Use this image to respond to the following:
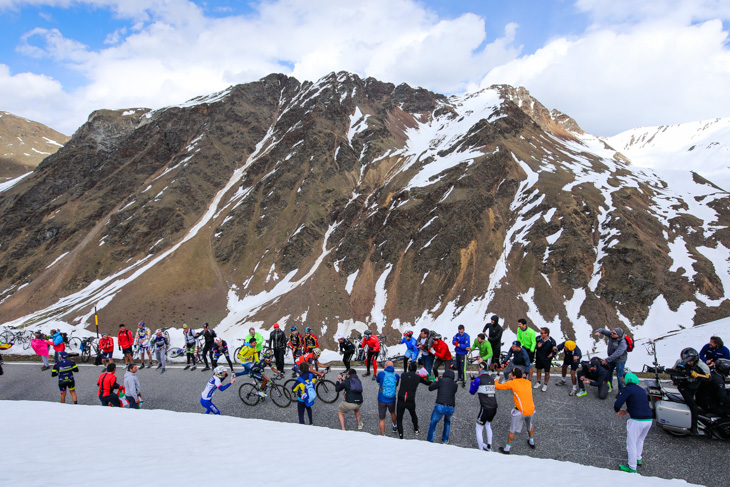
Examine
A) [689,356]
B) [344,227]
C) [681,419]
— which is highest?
[344,227]

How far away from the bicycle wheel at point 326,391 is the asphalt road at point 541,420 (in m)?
0.22

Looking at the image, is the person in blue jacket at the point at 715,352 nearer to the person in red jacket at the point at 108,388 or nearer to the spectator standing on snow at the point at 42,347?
the person in red jacket at the point at 108,388

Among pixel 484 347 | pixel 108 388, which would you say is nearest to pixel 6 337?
pixel 108 388

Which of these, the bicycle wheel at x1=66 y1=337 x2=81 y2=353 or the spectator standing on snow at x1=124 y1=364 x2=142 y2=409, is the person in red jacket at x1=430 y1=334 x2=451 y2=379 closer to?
the spectator standing on snow at x1=124 y1=364 x2=142 y2=409

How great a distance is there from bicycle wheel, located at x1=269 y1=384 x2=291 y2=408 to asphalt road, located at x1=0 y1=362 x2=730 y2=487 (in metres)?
0.20

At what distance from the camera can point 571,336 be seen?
36000 millimetres

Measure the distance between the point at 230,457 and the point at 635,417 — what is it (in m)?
8.16

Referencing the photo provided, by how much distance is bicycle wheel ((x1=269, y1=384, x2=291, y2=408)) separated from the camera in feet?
40.8

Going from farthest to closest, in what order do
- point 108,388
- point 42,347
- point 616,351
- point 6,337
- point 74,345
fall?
point 6,337 < point 74,345 < point 42,347 < point 616,351 < point 108,388

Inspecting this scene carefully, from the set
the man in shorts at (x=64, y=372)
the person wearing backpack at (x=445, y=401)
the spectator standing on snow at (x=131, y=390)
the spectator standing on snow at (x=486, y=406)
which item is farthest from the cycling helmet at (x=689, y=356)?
the man in shorts at (x=64, y=372)

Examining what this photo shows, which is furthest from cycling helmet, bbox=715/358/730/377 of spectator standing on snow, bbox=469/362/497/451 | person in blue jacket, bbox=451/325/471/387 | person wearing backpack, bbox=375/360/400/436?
person wearing backpack, bbox=375/360/400/436

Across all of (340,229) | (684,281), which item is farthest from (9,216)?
(684,281)

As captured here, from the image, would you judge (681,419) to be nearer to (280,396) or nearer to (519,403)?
(519,403)

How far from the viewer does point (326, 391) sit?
12.6m
